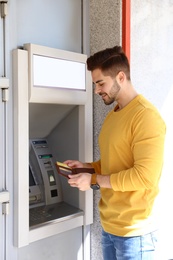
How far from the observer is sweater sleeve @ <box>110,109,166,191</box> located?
1.52 m

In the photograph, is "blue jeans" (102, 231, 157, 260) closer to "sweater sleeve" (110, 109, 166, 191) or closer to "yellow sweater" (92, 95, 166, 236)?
"yellow sweater" (92, 95, 166, 236)

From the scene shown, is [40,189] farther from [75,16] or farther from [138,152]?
[75,16]

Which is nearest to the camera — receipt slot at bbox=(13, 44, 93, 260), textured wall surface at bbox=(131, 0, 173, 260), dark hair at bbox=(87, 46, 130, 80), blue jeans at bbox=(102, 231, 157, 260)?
blue jeans at bbox=(102, 231, 157, 260)

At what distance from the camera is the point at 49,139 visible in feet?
8.20

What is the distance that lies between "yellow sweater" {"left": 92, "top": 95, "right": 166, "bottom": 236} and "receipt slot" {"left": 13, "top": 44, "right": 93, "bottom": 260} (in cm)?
45

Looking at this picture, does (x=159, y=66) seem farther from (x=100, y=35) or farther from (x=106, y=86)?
(x=106, y=86)

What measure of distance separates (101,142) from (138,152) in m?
0.32

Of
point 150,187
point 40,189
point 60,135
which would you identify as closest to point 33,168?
point 40,189

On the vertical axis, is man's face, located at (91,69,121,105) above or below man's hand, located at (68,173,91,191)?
above

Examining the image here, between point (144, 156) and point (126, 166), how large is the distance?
0.64 ft

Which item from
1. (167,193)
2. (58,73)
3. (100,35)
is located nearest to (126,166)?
(58,73)

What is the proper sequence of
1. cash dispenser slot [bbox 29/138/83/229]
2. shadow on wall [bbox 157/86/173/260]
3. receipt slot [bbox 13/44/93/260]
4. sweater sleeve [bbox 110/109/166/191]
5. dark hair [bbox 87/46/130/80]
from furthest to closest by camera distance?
shadow on wall [bbox 157/86/173/260] < cash dispenser slot [bbox 29/138/83/229] < receipt slot [bbox 13/44/93/260] < dark hair [bbox 87/46/130/80] < sweater sleeve [bbox 110/109/166/191]

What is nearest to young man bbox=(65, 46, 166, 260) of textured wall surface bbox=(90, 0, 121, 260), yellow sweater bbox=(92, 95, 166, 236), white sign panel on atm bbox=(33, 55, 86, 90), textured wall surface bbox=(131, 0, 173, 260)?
yellow sweater bbox=(92, 95, 166, 236)

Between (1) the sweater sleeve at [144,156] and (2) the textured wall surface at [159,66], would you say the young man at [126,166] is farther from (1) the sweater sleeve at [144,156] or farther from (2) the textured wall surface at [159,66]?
(2) the textured wall surface at [159,66]
